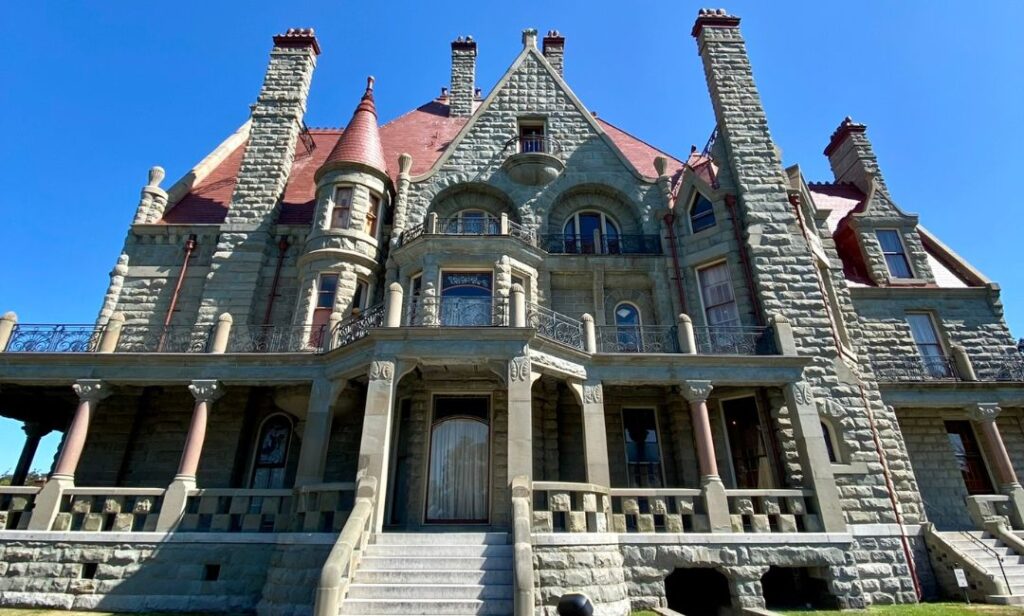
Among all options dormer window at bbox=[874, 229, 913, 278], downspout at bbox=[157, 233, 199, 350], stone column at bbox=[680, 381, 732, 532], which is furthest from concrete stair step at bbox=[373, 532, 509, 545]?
dormer window at bbox=[874, 229, 913, 278]

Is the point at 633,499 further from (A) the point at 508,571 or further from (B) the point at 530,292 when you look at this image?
(B) the point at 530,292

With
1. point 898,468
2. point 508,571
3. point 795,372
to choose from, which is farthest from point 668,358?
point 898,468

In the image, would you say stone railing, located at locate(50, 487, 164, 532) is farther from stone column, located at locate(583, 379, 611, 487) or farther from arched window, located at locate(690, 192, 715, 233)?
arched window, located at locate(690, 192, 715, 233)

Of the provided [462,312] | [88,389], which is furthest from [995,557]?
[88,389]

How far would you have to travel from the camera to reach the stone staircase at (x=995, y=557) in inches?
418

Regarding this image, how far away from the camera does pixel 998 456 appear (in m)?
14.5

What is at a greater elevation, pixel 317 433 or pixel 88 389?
pixel 88 389

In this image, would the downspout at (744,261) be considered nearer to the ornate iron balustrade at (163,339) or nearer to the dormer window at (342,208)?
the dormer window at (342,208)

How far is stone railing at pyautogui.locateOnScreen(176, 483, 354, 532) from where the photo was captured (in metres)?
10.1

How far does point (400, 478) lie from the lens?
1297 cm

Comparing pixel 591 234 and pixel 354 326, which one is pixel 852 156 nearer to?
pixel 591 234

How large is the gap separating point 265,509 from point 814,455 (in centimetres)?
1233

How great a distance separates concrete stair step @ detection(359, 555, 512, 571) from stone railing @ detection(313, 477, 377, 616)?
0.27 metres

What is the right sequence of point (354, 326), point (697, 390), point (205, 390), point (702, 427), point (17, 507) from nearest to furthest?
point (17, 507)
point (702, 427)
point (697, 390)
point (205, 390)
point (354, 326)
